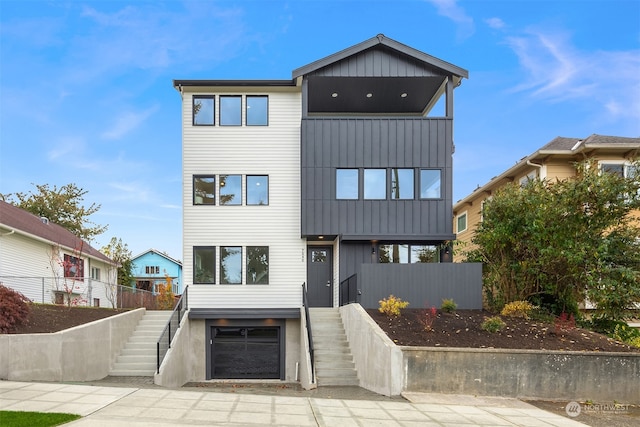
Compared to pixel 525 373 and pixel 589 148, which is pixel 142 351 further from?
pixel 589 148

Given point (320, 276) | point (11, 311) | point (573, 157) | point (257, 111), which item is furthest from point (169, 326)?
point (573, 157)

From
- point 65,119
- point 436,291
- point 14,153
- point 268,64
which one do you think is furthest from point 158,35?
point 436,291

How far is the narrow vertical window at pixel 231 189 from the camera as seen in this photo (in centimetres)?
1494

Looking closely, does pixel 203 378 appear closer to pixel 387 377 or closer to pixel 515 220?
pixel 387 377

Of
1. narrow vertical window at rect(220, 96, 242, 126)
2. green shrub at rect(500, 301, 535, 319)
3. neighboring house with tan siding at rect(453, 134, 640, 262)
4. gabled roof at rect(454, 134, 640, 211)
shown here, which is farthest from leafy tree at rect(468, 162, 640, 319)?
narrow vertical window at rect(220, 96, 242, 126)

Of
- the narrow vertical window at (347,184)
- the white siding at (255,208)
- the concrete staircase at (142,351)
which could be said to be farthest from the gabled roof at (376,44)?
the concrete staircase at (142,351)

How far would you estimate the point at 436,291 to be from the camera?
41.9 feet

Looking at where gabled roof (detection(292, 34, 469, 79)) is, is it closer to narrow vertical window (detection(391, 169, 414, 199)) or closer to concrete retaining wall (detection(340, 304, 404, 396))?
narrow vertical window (detection(391, 169, 414, 199))

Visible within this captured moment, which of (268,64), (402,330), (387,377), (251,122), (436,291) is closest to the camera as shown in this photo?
(387,377)

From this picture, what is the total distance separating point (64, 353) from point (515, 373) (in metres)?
9.95

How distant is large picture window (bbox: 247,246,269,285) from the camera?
14.6 metres

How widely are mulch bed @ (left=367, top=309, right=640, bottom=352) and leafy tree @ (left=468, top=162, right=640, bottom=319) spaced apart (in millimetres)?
2061

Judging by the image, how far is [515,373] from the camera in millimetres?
8234

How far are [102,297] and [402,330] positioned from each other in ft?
63.4
